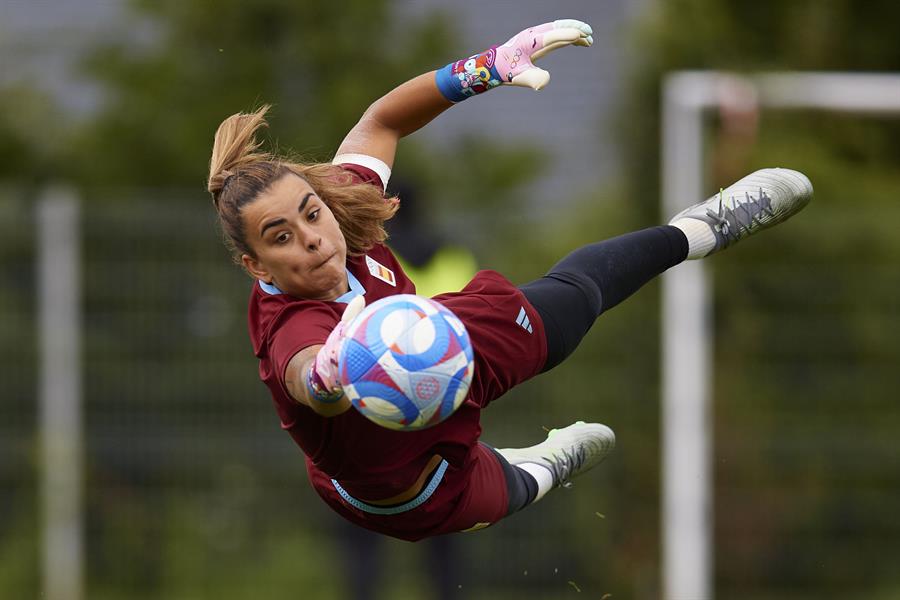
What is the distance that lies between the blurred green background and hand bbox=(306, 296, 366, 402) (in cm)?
546

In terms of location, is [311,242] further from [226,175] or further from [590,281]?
[590,281]

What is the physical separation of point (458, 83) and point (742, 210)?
104 centimetres

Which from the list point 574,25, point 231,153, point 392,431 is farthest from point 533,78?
point 392,431

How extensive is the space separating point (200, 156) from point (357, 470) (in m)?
5.93

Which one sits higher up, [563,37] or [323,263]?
[563,37]

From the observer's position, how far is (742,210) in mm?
5414

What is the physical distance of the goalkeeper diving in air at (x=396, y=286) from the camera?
15.0 feet

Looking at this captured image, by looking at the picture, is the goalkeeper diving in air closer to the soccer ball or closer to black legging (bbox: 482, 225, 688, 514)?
black legging (bbox: 482, 225, 688, 514)

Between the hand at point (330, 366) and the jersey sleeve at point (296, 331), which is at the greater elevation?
the jersey sleeve at point (296, 331)

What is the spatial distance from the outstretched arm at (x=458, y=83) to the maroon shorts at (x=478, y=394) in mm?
701

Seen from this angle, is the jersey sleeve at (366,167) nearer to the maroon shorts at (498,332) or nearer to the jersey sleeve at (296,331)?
the maroon shorts at (498,332)

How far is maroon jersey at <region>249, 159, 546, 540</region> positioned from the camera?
14.9 feet

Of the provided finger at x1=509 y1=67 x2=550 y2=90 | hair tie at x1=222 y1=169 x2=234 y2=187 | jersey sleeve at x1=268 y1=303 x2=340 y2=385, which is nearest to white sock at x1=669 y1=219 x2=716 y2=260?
finger at x1=509 y1=67 x2=550 y2=90

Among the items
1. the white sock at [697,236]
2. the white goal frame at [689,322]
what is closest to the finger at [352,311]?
the white sock at [697,236]
